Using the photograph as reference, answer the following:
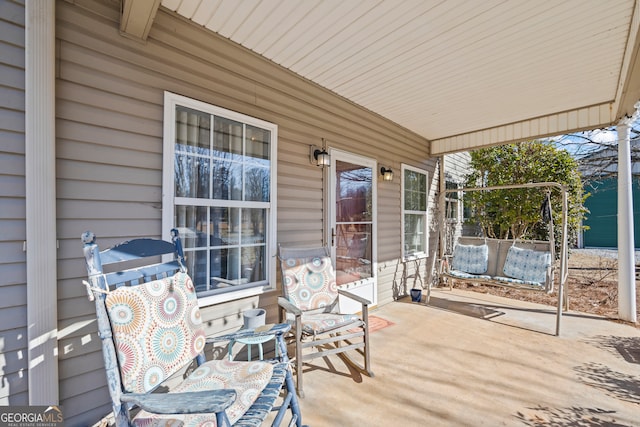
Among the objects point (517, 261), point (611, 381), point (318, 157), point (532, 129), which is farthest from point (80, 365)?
point (532, 129)

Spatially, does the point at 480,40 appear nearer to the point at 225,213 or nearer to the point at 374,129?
the point at 374,129

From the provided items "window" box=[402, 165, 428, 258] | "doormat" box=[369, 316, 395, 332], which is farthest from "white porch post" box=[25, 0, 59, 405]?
"window" box=[402, 165, 428, 258]

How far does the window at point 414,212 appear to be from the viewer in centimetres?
499

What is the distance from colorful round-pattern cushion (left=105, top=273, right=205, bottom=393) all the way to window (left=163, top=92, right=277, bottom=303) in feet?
2.19

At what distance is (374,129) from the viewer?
170 inches

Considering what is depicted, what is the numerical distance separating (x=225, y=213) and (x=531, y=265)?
13.5ft

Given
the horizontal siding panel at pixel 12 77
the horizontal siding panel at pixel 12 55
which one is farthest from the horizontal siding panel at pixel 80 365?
the horizontal siding panel at pixel 12 55

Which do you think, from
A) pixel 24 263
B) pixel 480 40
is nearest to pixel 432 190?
pixel 480 40

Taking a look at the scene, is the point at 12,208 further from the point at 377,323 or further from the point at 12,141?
the point at 377,323

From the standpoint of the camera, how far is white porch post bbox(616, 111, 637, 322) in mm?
3674

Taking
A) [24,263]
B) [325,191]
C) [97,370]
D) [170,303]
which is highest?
[325,191]

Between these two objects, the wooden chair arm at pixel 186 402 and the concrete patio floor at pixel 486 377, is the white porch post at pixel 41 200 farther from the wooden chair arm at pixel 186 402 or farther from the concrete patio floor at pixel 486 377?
the concrete patio floor at pixel 486 377

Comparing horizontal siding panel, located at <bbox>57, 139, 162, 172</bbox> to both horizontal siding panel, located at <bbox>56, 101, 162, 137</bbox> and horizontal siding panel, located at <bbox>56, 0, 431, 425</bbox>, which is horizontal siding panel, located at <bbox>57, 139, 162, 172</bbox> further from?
horizontal siding panel, located at <bbox>56, 101, 162, 137</bbox>

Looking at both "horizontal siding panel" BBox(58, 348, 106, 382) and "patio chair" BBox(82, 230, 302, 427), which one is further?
"horizontal siding panel" BBox(58, 348, 106, 382)
